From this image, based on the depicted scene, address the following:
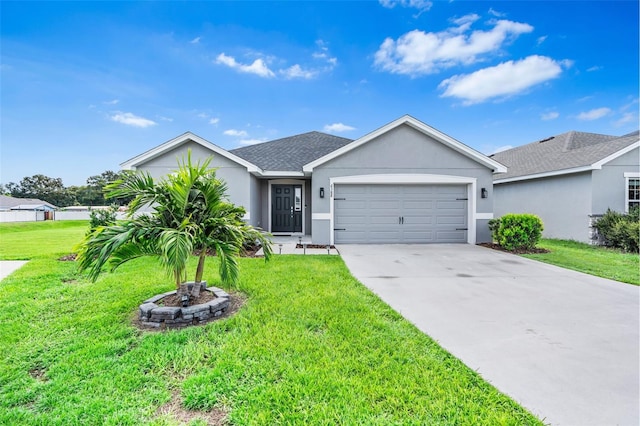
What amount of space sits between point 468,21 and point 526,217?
833cm

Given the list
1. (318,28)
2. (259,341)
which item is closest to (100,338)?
(259,341)

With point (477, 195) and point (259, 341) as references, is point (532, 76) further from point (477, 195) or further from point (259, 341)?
point (259, 341)

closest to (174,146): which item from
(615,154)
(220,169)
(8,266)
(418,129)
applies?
(220,169)

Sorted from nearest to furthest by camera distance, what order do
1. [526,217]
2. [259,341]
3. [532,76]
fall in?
[259,341] → [526,217] → [532,76]

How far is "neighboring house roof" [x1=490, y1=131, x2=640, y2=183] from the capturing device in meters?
10.5

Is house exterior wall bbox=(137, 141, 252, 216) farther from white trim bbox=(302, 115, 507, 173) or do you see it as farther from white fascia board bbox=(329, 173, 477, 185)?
white fascia board bbox=(329, 173, 477, 185)

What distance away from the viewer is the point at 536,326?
3.66 m

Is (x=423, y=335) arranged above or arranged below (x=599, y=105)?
below

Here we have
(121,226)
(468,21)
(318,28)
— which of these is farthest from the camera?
(318,28)

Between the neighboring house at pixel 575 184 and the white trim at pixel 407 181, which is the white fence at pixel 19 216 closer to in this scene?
the white trim at pixel 407 181

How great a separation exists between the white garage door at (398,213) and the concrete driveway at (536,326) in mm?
3281

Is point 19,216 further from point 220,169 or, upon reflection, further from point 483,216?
point 483,216

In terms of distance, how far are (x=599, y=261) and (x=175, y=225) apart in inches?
412

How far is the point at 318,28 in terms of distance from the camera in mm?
12930
